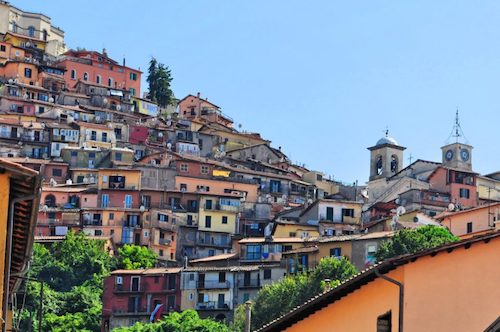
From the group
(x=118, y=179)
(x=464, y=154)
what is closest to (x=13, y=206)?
(x=118, y=179)

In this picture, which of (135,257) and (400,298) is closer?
(400,298)

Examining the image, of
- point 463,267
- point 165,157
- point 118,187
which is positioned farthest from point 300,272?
point 463,267

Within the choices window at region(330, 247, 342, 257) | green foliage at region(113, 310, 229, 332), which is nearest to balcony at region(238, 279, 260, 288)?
window at region(330, 247, 342, 257)

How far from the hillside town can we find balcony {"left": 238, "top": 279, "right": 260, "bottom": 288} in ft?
0.32

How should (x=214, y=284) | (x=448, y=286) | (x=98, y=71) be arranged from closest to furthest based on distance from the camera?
1. (x=448, y=286)
2. (x=214, y=284)
3. (x=98, y=71)

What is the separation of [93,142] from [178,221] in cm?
2372

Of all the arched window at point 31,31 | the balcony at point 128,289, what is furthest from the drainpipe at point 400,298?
the arched window at point 31,31

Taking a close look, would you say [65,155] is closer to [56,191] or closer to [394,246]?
[56,191]

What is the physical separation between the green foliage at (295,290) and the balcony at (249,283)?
7.79 meters

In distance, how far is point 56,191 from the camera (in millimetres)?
112250

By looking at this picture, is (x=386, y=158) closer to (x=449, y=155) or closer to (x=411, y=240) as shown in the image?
(x=449, y=155)

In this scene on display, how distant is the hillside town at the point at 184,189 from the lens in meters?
94.4

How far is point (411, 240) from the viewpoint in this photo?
8112 centimetres

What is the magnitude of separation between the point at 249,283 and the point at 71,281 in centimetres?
1440
